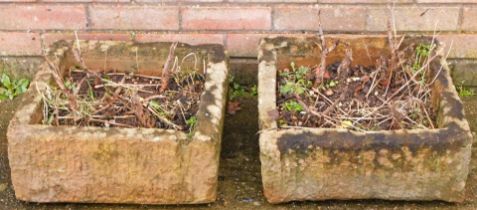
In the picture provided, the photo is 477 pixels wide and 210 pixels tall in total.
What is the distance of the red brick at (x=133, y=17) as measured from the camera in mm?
3094

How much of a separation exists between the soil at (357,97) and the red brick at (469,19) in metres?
0.37

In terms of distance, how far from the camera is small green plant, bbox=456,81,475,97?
3254 millimetres

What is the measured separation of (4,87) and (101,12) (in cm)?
56

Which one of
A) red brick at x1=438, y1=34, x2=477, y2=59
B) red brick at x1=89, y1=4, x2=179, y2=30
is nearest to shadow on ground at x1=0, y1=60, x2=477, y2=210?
red brick at x1=438, y1=34, x2=477, y2=59

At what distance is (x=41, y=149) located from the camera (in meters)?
2.48

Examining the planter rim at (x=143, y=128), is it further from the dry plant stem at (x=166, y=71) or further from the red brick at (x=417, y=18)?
the red brick at (x=417, y=18)

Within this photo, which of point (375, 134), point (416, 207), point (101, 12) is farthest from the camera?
point (101, 12)

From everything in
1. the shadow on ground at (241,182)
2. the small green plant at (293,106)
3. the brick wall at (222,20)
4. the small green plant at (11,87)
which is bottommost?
the shadow on ground at (241,182)

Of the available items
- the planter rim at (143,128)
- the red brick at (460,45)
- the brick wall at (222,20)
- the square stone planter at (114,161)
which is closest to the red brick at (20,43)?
the brick wall at (222,20)

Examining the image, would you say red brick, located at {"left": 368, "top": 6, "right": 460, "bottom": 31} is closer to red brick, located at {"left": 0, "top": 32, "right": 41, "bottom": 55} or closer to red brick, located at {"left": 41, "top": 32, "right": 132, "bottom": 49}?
red brick, located at {"left": 41, "top": 32, "right": 132, "bottom": 49}

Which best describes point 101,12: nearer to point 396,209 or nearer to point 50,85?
point 50,85

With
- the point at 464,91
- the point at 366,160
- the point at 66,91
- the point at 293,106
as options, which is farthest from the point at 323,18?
the point at 66,91

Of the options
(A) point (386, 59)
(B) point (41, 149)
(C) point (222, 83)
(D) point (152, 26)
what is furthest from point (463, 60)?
(B) point (41, 149)

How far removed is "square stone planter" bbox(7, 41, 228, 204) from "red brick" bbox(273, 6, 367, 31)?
0.62 meters
